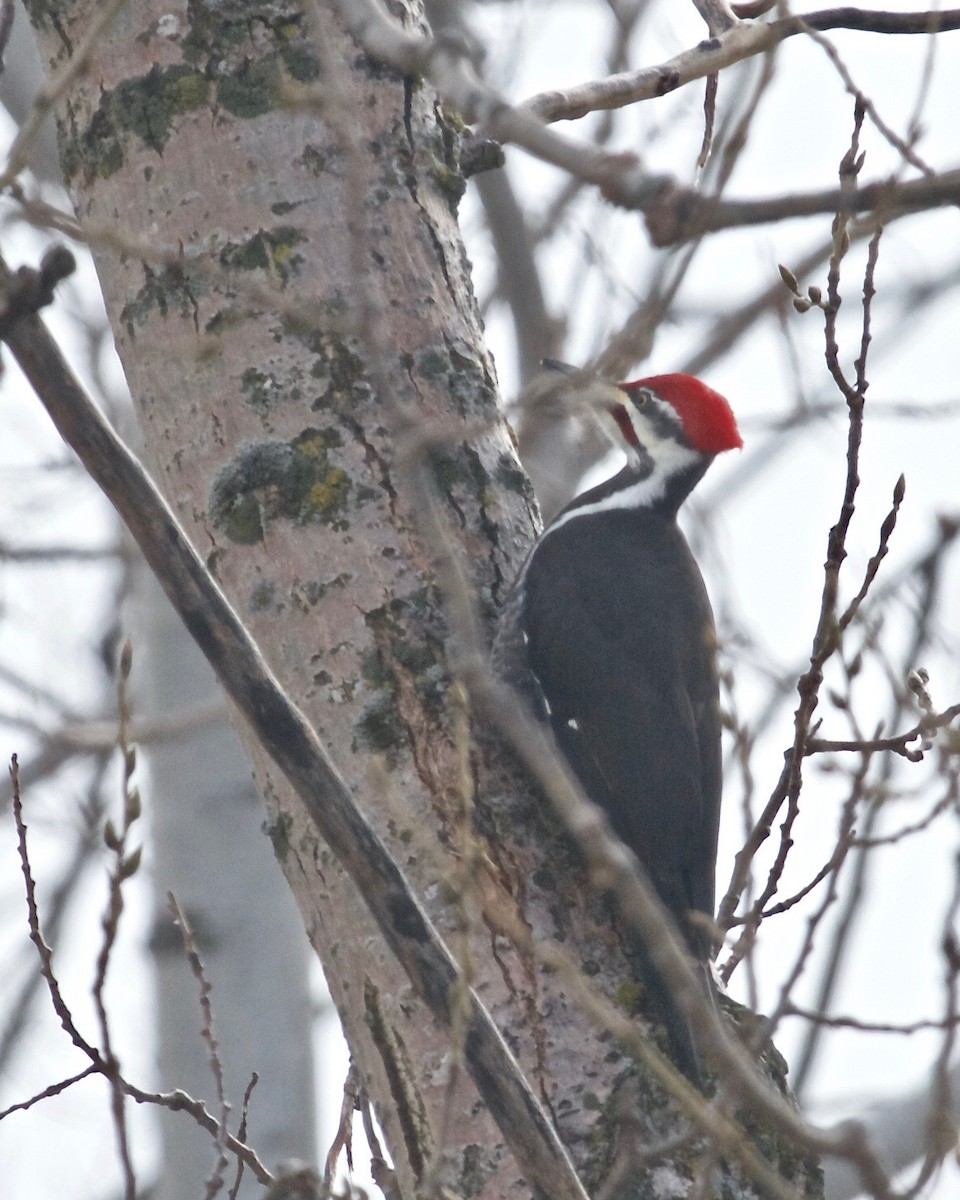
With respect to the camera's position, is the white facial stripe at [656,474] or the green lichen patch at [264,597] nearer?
the green lichen patch at [264,597]

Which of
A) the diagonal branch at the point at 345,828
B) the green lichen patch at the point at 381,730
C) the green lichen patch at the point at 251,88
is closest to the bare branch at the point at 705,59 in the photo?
the green lichen patch at the point at 251,88

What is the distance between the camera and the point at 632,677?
3.21 m

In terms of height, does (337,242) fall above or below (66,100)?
below

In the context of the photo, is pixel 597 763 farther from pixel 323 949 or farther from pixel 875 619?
pixel 323 949

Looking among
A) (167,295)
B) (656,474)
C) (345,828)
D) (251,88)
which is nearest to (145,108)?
(251,88)

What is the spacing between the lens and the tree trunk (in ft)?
7.39

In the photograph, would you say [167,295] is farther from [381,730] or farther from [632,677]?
[632,677]

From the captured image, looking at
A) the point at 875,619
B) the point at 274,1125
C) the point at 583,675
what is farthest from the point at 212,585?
the point at 274,1125

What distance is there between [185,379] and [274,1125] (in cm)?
219

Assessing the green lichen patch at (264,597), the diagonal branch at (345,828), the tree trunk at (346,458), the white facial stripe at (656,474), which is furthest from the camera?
the white facial stripe at (656,474)

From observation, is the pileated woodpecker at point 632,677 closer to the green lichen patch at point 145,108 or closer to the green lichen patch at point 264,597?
the green lichen patch at point 264,597

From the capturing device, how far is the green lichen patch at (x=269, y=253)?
2.64m

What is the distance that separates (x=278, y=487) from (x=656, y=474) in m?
1.55

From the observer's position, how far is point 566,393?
4012 millimetres
